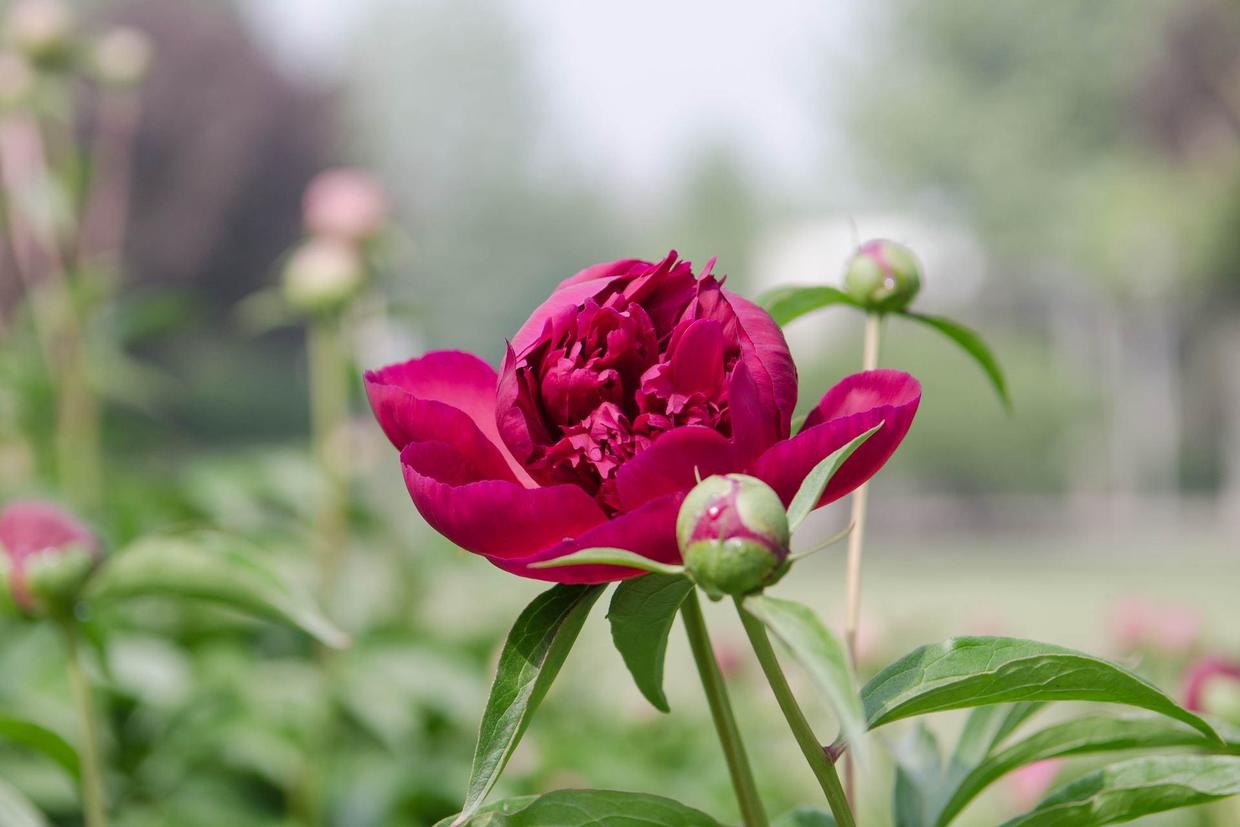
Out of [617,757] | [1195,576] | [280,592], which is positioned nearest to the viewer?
[280,592]

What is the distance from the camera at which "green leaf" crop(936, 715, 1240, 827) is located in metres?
0.38

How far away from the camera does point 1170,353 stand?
15.5m

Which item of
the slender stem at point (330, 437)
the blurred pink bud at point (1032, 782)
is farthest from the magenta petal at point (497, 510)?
the slender stem at point (330, 437)

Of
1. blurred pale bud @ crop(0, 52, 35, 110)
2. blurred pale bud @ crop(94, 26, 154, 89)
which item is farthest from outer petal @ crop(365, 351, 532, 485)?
blurred pale bud @ crop(94, 26, 154, 89)

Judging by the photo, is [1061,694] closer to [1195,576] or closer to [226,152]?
[1195,576]

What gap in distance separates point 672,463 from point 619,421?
0.08 feet

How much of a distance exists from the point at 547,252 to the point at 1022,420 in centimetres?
1251

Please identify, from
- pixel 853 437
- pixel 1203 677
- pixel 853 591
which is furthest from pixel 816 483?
pixel 1203 677

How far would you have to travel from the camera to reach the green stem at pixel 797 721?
290mm

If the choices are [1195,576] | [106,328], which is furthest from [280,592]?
[1195,576]

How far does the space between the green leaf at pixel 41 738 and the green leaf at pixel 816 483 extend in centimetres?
29

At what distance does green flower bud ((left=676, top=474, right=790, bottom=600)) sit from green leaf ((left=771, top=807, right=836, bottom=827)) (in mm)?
144

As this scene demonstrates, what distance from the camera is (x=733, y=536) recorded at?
27cm

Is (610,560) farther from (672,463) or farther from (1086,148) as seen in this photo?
(1086,148)
